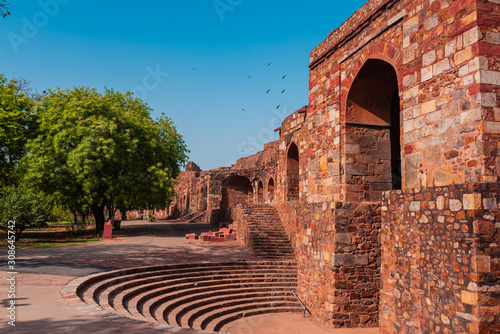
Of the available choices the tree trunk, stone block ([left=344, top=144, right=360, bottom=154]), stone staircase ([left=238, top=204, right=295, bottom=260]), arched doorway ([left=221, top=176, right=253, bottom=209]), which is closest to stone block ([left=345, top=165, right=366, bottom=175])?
stone block ([left=344, top=144, right=360, bottom=154])

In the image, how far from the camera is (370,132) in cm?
872

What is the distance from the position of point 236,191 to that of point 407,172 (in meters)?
23.3

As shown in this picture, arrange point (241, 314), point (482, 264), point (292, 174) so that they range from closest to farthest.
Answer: point (482, 264), point (241, 314), point (292, 174)

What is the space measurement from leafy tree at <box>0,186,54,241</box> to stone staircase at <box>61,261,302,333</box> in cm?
879

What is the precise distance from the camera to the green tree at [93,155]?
1762 cm

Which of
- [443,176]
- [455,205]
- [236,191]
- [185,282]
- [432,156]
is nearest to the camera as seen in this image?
[455,205]

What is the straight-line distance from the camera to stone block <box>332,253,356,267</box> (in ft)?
26.8

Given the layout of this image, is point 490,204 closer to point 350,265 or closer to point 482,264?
point 482,264

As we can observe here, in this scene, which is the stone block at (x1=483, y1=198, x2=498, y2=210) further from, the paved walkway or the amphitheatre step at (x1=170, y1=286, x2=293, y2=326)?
the amphitheatre step at (x1=170, y1=286, x2=293, y2=326)

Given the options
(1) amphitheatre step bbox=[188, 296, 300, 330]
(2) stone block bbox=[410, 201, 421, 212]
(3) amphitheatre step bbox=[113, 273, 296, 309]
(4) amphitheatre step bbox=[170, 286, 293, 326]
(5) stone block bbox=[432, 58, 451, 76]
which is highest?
(5) stone block bbox=[432, 58, 451, 76]

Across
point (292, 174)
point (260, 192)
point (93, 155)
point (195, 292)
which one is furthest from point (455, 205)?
point (260, 192)

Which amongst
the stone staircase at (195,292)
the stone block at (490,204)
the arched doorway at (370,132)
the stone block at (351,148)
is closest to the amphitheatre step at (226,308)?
the stone staircase at (195,292)

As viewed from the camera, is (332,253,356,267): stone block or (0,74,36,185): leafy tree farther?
(0,74,36,185): leafy tree

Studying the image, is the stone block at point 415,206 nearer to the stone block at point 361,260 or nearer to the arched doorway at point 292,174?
the stone block at point 361,260
